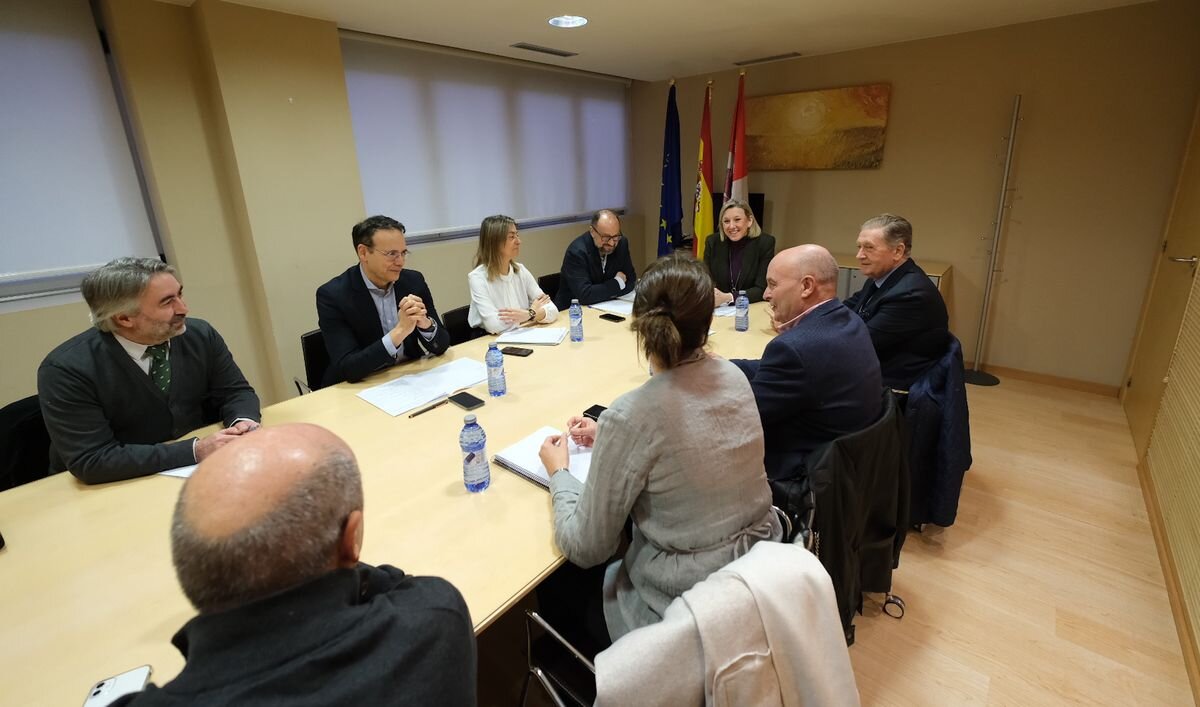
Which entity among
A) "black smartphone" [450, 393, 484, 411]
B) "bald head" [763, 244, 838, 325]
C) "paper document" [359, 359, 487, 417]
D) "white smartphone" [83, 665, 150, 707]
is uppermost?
"bald head" [763, 244, 838, 325]

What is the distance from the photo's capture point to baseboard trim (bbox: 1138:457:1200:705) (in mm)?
1730

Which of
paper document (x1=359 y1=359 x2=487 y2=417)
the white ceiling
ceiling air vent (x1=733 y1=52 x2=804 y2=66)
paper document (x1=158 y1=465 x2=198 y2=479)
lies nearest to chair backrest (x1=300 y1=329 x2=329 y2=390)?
paper document (x1=359 y1=359 x2=487 y2=417)

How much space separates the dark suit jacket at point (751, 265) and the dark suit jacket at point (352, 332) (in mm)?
2142

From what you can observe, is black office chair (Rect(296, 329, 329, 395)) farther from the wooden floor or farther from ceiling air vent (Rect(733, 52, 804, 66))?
ceiling air vent (Rect(733, 52, 804, 66))

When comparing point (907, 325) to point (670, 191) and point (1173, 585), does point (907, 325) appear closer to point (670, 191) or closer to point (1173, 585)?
point (1173, 585)

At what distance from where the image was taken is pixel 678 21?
3.26 m

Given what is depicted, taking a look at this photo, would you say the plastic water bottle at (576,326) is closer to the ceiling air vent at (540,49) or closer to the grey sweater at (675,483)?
the grey sweater at (675,483)

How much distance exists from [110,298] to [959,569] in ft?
10.4

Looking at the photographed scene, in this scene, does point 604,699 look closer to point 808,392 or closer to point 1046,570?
point 808,392

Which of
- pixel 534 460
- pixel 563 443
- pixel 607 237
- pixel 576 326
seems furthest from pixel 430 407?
pixel 607 237

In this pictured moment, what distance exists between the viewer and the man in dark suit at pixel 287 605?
1.98 ft

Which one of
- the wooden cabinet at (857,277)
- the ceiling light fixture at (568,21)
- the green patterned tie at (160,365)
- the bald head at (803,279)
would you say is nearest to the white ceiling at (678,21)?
the ceiling light fixture at (568,21)

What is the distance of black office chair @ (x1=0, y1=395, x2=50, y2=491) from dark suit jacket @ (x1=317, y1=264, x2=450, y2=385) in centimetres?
87

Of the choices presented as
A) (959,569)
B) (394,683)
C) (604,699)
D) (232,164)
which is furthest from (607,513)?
(232,164)
